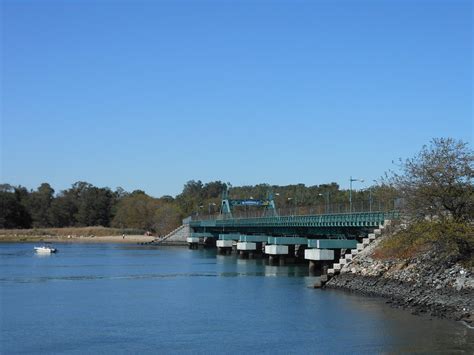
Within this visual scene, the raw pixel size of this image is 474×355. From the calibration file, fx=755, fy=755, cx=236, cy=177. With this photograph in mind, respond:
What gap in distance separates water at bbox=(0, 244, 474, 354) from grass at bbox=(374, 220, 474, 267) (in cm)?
633

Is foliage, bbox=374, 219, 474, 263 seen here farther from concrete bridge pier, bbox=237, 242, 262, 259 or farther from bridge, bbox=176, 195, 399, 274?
concrete bridge pier, bbox=237, 242, 262, 259

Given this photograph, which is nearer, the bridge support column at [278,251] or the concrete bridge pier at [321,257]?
the concrete bridge pier at [321,257]

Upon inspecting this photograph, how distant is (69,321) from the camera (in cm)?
5197

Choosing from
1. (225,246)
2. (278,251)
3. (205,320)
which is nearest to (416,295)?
(205,320)

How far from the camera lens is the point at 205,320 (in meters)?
52.9

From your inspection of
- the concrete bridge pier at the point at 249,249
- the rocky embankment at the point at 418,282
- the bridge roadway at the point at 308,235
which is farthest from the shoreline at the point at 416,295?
the concrete bridge pier at the point at 249,249

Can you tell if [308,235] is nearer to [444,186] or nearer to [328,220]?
[328,220]

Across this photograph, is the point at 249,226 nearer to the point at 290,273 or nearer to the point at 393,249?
the point at 290,273

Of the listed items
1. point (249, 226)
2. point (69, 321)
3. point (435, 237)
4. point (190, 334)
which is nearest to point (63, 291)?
point (69, 321)

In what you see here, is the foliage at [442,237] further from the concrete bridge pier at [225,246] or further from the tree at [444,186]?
the concrete bridge pier at [225,246]

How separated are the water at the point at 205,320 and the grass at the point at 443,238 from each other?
20.8 ft

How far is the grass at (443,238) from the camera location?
5843 centimetres

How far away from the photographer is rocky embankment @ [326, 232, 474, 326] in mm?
52750

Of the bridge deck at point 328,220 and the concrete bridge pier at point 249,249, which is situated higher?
the bridge deck at point 328,220
